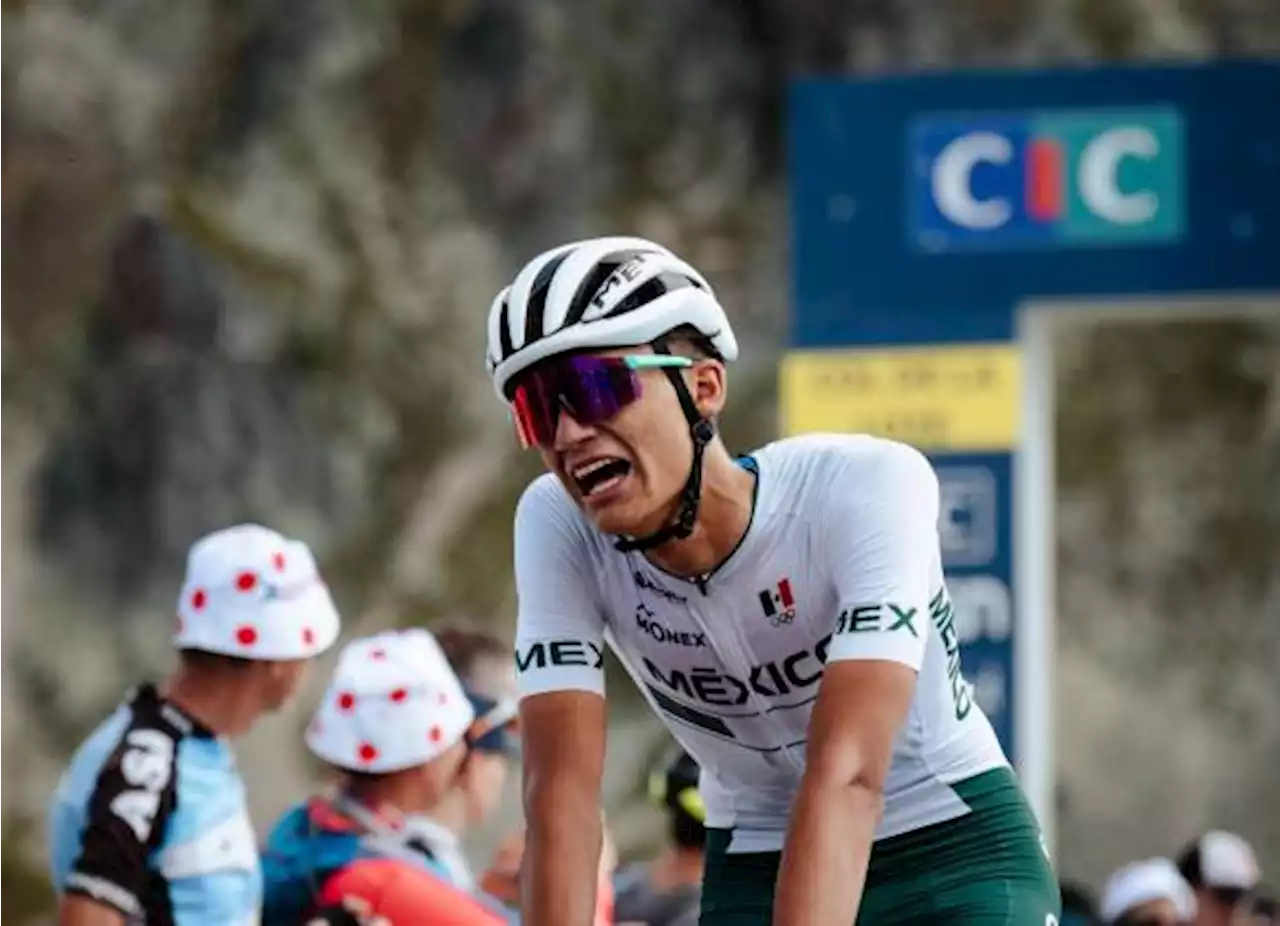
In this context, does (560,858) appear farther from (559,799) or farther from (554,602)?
(554,602)

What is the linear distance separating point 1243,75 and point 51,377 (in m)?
9.60

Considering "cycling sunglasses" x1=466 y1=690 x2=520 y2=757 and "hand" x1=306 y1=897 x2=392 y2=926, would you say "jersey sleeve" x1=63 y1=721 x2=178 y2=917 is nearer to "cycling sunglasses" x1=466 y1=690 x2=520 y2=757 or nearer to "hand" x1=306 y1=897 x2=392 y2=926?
"hand" x1=306 y1=897 x2=392 y2=926

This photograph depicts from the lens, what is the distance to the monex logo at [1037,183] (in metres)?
9.38

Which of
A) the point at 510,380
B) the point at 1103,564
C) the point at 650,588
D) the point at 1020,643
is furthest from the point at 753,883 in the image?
the point at 1103,564

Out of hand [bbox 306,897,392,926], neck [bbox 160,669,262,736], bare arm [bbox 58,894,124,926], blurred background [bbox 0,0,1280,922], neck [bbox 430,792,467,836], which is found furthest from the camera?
blurred background [bbox 0,0,1280,922]

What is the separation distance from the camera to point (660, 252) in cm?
382

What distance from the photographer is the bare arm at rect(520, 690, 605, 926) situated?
3.71m

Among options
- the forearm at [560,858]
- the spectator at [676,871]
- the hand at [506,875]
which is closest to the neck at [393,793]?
the hand at [506,875]

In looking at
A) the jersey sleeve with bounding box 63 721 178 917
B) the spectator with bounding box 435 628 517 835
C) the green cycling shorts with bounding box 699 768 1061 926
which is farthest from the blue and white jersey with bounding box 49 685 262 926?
the green cycling shorts with bounding box 699 768 1061 926

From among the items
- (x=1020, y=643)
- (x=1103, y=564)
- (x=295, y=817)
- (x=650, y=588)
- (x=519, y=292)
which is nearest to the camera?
(x=519, y=292)

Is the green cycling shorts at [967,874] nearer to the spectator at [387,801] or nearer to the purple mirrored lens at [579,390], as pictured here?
the purple mirrored lens at [579,390]

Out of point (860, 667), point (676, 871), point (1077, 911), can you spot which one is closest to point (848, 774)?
point (860, 667)

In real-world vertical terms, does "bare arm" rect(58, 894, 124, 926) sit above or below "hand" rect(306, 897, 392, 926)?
above

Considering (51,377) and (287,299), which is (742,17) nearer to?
(287,299)
